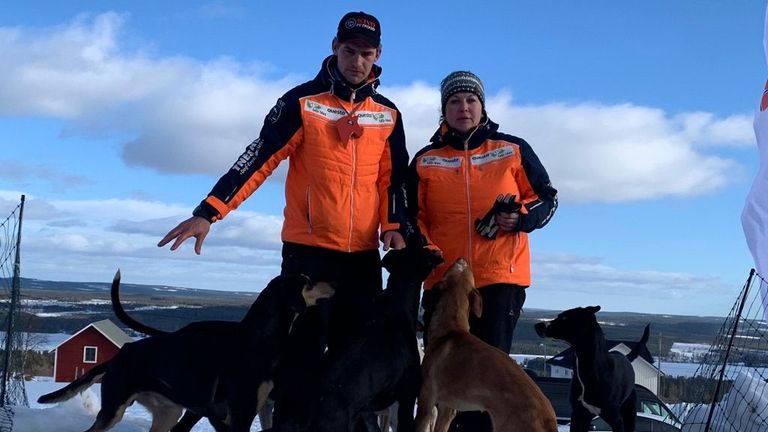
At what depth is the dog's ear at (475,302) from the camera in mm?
4988

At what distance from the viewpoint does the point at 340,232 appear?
486 centimetres

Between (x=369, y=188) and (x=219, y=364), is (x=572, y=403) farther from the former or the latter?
(x=219, y=364)

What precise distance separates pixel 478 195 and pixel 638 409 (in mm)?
8916

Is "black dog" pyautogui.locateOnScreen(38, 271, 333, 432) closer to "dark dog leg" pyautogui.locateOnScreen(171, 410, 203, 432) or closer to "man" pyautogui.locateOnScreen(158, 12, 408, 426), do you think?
"man" pyautogui.locateOnScreen(158, 12, 408, 426)

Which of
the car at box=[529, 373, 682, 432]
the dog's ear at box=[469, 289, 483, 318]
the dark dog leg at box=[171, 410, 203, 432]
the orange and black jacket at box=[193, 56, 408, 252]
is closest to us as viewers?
the orange and black jacket at box=[193, 56, 408, 252]

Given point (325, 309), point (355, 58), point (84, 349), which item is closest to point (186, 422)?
point (325, 309)

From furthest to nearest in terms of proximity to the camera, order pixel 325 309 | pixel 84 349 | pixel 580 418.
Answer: pixel 84 349, pixel 580 418, pixel 325 309

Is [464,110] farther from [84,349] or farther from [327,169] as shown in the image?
[84,349]

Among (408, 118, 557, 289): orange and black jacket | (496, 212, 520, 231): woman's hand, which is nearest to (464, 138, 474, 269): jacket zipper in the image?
(408, 118, 557, 289): orange and black jacket

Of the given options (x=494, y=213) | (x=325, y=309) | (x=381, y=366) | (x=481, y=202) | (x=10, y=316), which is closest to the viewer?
(x=381, y=366)

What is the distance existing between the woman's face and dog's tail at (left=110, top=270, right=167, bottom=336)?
258cm

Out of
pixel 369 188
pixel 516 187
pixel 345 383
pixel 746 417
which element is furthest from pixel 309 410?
pixel 746 417

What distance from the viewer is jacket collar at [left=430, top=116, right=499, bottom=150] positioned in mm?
5391

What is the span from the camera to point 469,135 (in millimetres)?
5383
